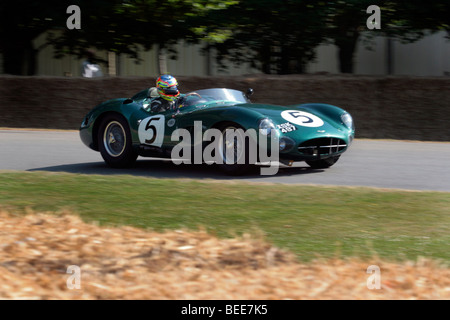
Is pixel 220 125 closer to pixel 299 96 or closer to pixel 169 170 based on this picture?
pixel 169 170

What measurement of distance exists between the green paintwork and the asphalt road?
37 centimetres

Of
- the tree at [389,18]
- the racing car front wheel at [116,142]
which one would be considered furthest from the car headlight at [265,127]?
the tree at [389,18]

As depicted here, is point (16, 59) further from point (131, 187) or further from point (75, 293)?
point (75, 293)

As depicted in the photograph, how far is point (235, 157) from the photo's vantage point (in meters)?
8.81

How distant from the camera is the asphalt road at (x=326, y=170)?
8.67 metres

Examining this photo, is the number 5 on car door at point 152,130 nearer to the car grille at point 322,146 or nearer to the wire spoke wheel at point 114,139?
the wire spoke wheel at point 114,139

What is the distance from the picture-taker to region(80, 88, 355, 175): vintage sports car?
859 cm

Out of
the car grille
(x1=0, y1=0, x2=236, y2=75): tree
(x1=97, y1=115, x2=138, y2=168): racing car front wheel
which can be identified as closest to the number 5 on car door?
(x1=97, y1=115, x2=138, y2=168): racing car front wheel

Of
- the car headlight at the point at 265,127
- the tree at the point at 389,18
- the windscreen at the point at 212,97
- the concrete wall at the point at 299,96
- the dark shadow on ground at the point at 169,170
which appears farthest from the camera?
the tree at the point at 389,18

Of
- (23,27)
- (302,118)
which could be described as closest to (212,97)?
(302,118)
